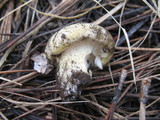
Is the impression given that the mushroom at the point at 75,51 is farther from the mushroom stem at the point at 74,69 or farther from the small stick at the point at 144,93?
the small stick at the point at 144,93

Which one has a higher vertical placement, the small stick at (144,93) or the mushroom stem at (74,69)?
the mushroom stem at (74,69)

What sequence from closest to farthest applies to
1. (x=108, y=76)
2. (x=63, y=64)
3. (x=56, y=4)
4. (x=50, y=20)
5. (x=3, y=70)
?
(x=63, y=64) → (x=108, y=76) → (x=3, y=70) → (x=50, y=20) → (x=56, y=4)

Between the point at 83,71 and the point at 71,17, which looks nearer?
the point at 83,71

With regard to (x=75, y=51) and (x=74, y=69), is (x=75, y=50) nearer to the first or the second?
(x=75, y=51)

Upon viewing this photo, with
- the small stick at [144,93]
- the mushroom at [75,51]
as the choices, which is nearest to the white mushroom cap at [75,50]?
the mushroom at [75,51]

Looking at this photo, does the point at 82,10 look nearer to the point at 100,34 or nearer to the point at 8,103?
the point at 100,34

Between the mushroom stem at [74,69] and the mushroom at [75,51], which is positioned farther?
the mushroom stem at [74,69]

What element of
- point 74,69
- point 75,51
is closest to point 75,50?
point 75,51

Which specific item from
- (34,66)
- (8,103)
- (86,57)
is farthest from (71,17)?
(8,103)
